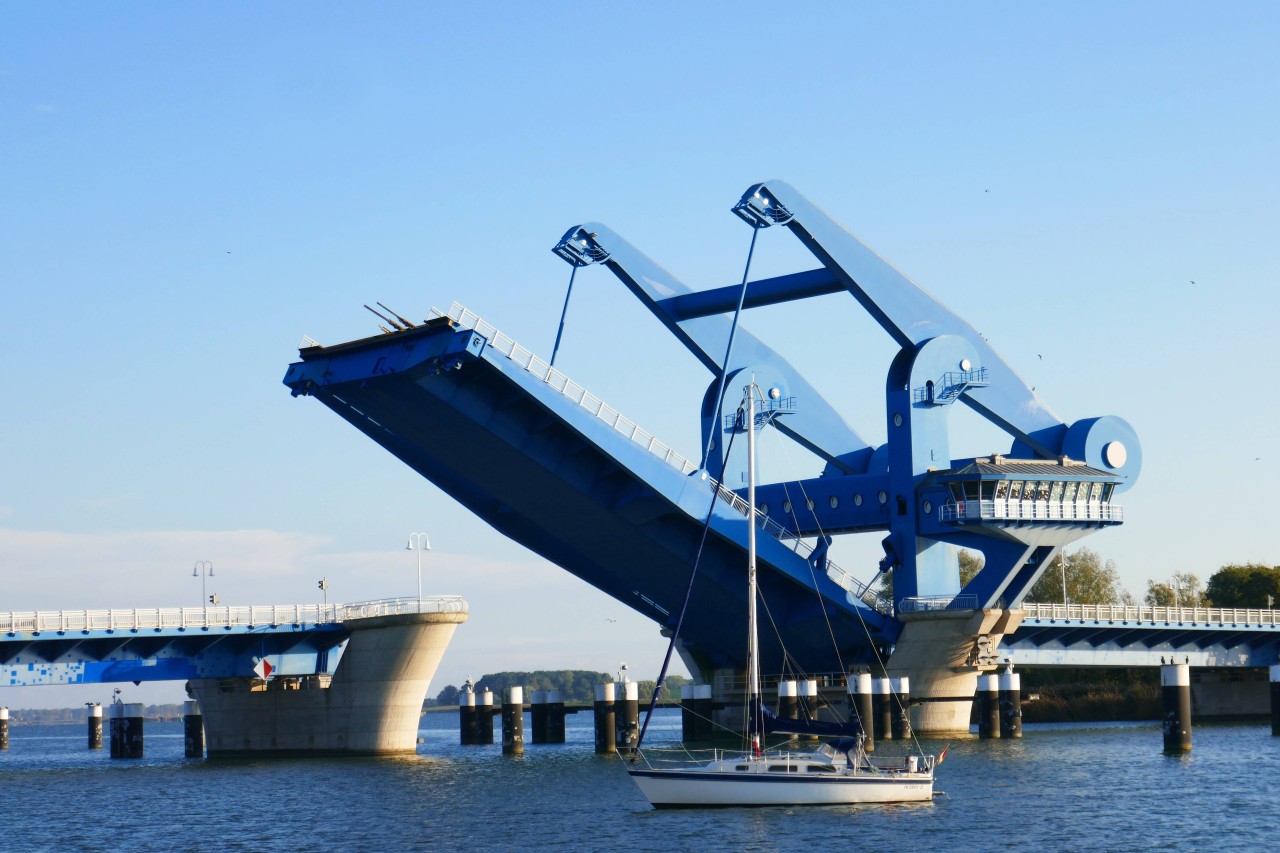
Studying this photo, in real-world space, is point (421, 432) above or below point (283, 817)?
above

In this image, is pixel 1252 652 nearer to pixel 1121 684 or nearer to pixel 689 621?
pixel 1121 684

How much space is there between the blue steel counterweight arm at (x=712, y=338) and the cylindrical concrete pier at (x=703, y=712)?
29.2 feet

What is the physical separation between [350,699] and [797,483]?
17.1 metres

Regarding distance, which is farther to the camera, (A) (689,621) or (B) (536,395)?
(A) (689,621)

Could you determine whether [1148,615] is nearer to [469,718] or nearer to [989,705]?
[989,705]

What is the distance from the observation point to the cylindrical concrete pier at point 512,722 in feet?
191

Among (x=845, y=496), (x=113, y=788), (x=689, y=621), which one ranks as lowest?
(x=113, y=788)

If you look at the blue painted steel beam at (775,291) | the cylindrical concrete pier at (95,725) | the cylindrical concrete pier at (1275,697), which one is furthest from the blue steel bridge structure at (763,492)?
the cylindrical concrete pier at (95,725)

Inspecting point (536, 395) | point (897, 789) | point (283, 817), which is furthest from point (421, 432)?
point (897, 789)

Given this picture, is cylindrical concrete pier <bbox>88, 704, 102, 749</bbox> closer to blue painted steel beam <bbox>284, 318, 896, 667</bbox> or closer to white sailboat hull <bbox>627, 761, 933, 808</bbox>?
blue painted steel beam <bbox>284, 318, 896, 667</bbox>

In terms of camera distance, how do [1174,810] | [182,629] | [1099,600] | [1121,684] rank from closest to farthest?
1. [1174,810]
2. [182,629]
3. [1121,684]
4. [1099,600]

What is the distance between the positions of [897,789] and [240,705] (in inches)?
1155

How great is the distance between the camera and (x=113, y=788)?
157 feet

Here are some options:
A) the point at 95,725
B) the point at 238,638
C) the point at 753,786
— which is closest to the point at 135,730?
the point at 238,638
